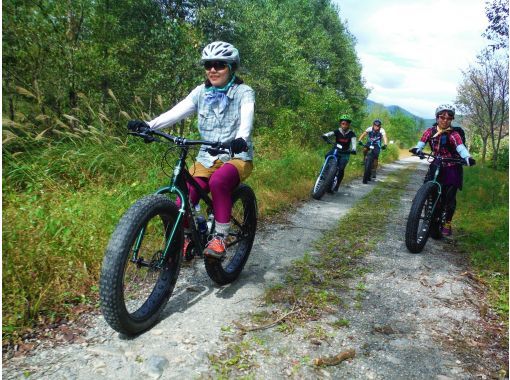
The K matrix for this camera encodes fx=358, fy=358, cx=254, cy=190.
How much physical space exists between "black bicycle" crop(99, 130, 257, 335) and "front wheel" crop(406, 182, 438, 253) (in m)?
2.51

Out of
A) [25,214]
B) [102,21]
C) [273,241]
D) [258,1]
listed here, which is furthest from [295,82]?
[25,214]

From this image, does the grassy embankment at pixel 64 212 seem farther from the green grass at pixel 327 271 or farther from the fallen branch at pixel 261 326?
the green grass at pixel 327 271

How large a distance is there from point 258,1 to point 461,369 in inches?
1088

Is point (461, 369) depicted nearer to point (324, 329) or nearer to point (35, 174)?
point (324, 329)

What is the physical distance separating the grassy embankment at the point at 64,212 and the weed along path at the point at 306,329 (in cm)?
50

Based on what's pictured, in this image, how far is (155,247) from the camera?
3.38m

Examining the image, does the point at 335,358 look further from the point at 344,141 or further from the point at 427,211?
the point at 344,141

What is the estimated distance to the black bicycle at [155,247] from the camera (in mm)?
2469

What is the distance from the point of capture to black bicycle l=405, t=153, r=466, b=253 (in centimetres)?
522

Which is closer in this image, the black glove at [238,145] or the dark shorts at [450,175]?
the black glove at [238,145]

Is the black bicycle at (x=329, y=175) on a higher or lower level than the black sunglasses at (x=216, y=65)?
lower

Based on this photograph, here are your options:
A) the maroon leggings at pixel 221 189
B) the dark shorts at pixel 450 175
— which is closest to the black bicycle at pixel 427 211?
the dark shorts at pixel 450 175

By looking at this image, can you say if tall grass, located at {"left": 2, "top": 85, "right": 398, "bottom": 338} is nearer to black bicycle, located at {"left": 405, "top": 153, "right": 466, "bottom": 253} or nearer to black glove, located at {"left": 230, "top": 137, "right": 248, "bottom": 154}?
black glove, located at {"left": 230, "top": 137, "right": 248, "bottom": 154}

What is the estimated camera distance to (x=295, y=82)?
73.6 ft
